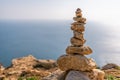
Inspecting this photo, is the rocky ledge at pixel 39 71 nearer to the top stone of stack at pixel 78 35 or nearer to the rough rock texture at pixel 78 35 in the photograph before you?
the top stone of stack at pixel 78 35

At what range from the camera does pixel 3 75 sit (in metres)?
41.7

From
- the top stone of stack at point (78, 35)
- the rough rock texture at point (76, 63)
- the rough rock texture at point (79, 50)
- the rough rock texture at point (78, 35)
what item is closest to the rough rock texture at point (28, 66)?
the rough rock texture at point (76, 63)

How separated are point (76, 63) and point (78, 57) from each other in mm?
591

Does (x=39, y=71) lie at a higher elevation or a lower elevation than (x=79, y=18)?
lower

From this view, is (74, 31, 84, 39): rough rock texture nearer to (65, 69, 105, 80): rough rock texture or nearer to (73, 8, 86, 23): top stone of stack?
(73, 8, 86, 23): top stone of stack

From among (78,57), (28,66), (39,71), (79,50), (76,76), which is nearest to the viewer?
(76,76)

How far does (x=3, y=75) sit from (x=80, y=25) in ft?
56.7

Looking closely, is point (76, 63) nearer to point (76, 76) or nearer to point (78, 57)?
point (78, 57)

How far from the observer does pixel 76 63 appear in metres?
28.6

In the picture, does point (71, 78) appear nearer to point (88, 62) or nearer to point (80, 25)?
point (88, 62)

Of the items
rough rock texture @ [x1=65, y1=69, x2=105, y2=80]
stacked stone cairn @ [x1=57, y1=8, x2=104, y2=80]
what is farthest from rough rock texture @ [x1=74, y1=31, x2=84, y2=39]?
rough rock texture @ [x1=65, y1=69, x2=105, y2=80]

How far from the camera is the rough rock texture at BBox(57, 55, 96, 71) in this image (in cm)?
2844

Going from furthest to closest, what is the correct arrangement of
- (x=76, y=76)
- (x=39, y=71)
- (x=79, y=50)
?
(x=39, y=71) < (x=79, y=50) < (x=76, y=76)

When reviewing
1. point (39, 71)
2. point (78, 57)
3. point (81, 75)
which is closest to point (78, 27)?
point (78, 57)
